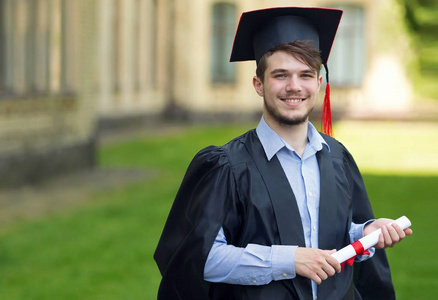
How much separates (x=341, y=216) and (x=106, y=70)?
2170 cm

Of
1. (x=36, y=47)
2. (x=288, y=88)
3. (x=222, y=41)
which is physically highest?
(x=288, y=88)

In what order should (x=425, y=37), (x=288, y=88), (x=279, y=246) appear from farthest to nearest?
1. (x=425, y=37)
2. (x=288, y=88)
3. (x=279, y=246)

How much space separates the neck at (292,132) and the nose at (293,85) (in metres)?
0.15

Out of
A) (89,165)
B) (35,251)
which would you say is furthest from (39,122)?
(35,251)

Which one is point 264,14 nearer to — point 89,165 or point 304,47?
point 304,47

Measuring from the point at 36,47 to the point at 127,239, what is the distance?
6210 millimetres

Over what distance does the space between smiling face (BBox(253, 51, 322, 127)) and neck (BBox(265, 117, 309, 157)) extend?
0.03 meters

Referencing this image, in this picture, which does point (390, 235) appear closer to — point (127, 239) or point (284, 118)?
point (284, 118)

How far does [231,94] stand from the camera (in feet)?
97.0

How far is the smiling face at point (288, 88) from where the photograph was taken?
9.36ft

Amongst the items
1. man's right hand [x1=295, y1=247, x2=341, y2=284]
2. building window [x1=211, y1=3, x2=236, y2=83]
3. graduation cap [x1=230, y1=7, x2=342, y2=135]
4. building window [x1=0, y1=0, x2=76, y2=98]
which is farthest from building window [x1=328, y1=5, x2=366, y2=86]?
man's right hand [x1=295, y1=247, x2=341, y2=284]

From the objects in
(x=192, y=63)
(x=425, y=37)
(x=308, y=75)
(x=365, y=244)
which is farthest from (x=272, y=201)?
(x=192, y=63)

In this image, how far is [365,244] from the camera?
2.79 metres

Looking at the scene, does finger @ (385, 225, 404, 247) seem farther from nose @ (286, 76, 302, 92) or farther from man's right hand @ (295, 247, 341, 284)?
nose @ (286, 76, 302, 92)
